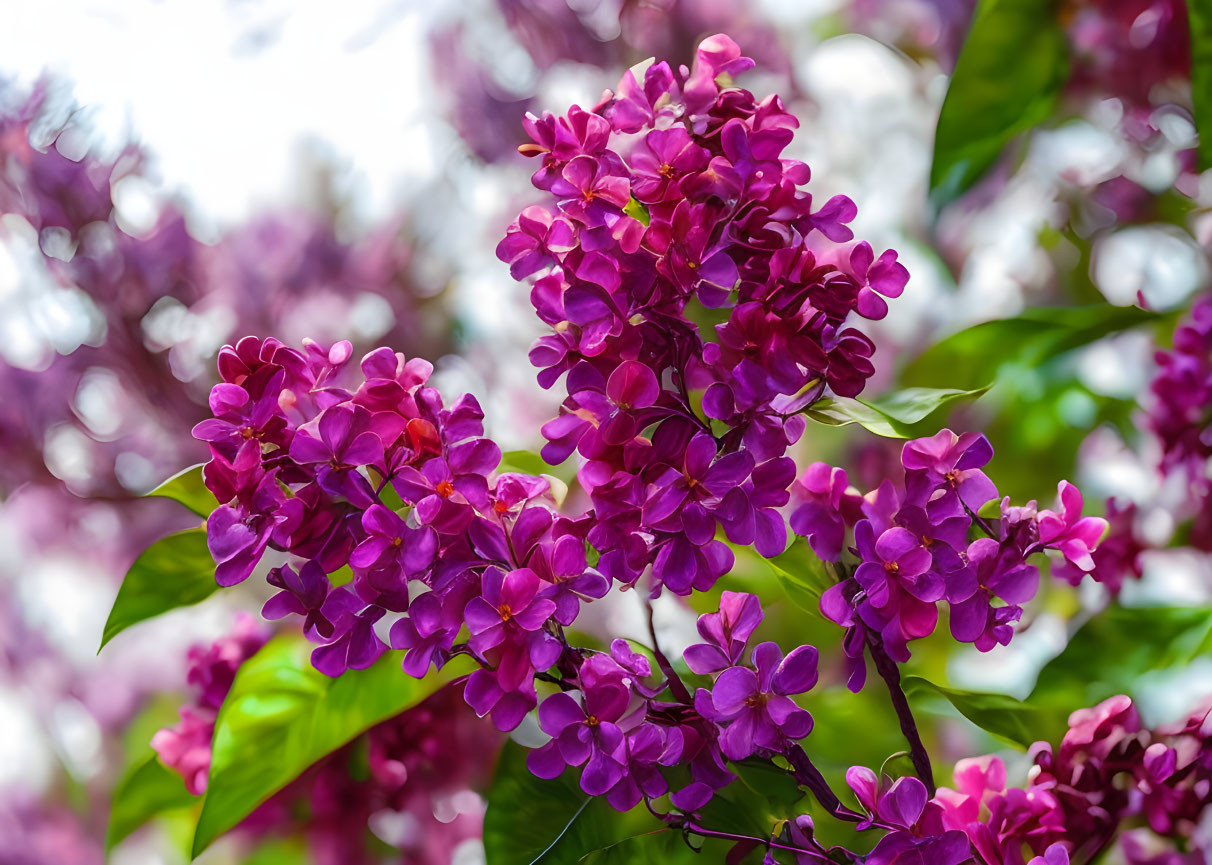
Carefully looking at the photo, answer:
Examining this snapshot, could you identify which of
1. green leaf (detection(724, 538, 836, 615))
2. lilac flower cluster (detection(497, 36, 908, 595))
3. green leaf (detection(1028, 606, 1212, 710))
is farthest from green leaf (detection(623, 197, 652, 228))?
green leaf (detection(1028, 606, 1212, 710))

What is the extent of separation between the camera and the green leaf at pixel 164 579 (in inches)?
14.4

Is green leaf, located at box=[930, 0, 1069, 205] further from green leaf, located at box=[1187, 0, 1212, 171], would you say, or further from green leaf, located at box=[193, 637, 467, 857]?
green leaf, located at box=[193, 637, 467, 857]

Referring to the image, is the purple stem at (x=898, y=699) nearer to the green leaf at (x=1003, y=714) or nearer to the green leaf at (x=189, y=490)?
the green leaf at (x=1003, y=714)

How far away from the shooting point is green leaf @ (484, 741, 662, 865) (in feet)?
1.07

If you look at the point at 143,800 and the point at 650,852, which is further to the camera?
the point at 143,800

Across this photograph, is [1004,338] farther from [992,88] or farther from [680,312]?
[680,312]

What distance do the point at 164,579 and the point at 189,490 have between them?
39 mm

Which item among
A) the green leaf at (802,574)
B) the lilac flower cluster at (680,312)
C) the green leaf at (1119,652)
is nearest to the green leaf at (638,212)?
the lilac flower cluster at (680,312)

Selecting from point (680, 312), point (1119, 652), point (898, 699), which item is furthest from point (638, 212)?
point (1119, 652)

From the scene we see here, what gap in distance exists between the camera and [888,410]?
342mm

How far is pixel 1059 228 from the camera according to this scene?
0.58 meters

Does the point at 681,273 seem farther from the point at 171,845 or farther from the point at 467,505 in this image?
the point at 171,845

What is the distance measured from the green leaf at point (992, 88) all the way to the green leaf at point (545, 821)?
31 cm

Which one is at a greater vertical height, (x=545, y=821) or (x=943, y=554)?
(x=943, y=554)
